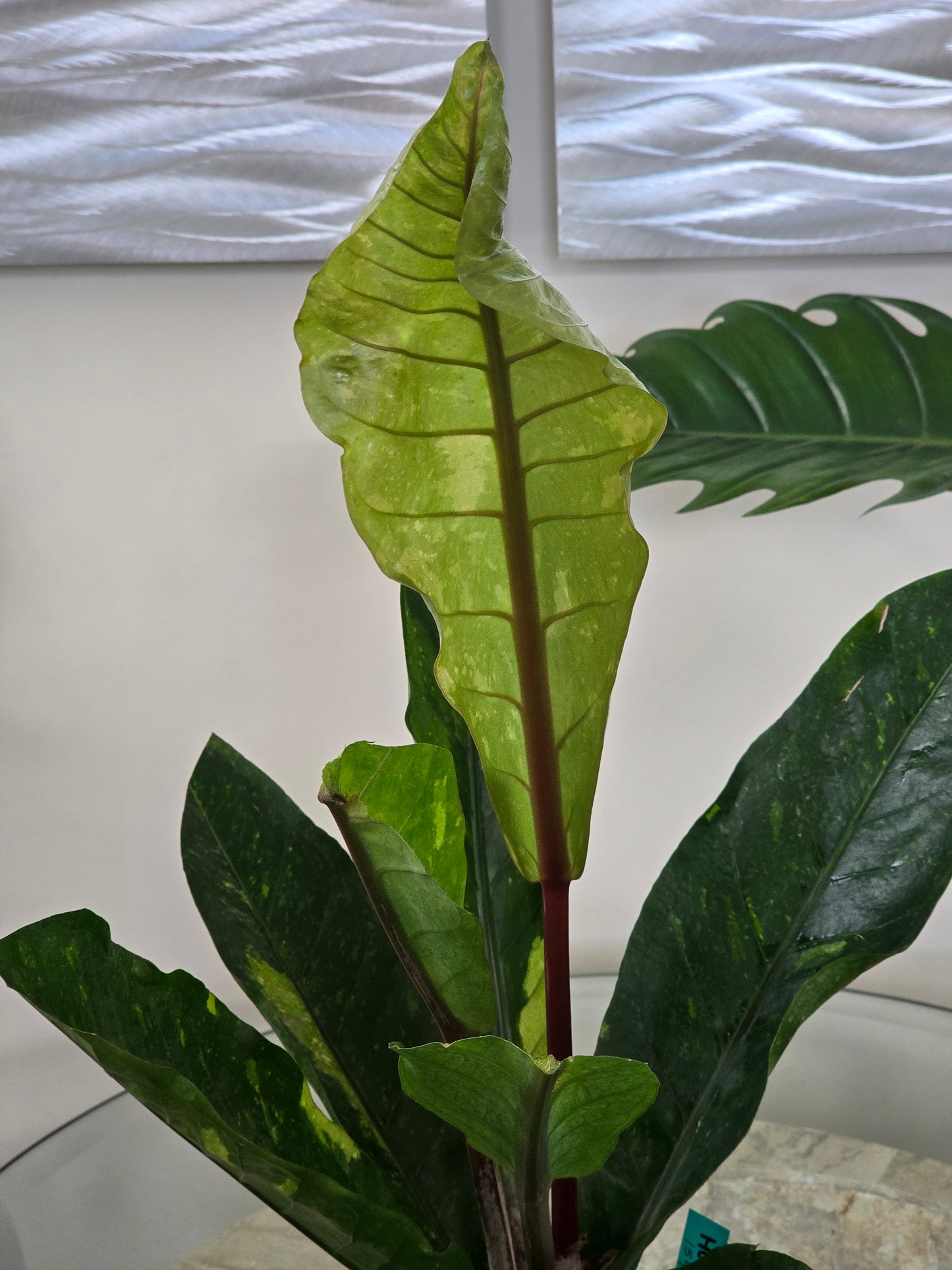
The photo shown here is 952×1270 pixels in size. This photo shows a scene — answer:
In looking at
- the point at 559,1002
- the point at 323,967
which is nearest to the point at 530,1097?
the point at 559,1002

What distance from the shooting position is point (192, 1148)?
0.65 metres

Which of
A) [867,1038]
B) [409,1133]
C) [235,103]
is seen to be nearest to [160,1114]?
[409,1133]

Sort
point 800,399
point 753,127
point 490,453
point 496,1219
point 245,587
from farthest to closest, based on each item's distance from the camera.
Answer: point 245,587 → point 753,127 → point 800,399 → point 496,1219 → point 490,453

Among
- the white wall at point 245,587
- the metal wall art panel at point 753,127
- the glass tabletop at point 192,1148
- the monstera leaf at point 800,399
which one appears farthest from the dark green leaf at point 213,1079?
the metal wall art panel at point 753,127

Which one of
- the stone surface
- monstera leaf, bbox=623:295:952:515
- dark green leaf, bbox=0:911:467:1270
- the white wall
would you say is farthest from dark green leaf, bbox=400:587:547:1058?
the white wall

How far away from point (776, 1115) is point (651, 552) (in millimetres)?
556

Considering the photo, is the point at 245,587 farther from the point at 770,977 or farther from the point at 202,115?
the point at 770,977

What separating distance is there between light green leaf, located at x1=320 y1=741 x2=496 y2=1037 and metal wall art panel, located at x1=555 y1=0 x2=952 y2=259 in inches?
29.6

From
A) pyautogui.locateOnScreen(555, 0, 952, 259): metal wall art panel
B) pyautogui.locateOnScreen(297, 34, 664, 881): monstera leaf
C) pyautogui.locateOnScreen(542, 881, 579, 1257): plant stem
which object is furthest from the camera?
pyautogui.locateOnScreen(555, 0, 952, 259): metal wall art panel

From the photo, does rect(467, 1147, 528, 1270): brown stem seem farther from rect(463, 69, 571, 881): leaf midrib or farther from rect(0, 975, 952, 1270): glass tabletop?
rect(0, 975, 952, 1270): glass tabletop

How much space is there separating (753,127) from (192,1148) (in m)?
0.96

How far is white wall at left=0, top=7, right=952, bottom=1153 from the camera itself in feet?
3.15

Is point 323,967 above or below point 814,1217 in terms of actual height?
above

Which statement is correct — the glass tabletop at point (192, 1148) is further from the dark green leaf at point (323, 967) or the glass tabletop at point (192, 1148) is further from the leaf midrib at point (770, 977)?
the leaf midrib at point (770, 977)
